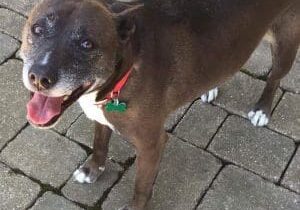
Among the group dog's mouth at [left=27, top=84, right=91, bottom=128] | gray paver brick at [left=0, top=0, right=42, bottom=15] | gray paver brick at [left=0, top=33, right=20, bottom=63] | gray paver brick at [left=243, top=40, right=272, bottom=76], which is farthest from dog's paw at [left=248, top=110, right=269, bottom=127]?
gray paver brick at [left=0, top=0, right=42, bottom=15]

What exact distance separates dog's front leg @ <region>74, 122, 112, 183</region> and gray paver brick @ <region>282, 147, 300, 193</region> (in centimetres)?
107

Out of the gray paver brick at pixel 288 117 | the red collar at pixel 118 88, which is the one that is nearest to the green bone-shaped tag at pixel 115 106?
the red collar at pixel 118 88

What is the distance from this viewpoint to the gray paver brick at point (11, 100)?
3545 millimetres

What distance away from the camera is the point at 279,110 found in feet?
12.4

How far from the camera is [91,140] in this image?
11.6 ft

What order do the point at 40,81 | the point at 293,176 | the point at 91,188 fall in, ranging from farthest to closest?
1. the point at 293,176
2. the point at 91,188
3. the point at 40,81

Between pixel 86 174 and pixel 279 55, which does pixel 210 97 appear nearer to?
pixel 279 55

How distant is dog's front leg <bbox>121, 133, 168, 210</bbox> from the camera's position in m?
2.89

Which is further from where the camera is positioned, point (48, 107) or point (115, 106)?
point (115, 106)

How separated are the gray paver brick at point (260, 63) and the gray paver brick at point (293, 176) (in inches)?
28.2

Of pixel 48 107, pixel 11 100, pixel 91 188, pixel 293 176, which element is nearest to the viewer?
pixel 48 107

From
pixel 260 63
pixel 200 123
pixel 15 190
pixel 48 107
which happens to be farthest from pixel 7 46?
pixel 260 63

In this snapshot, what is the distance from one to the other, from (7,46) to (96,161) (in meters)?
1.17

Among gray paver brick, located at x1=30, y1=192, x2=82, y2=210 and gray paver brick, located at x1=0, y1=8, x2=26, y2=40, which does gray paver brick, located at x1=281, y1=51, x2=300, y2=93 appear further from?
gray paver brick, located at x1=0, y1=8, x2=26, y2=40
